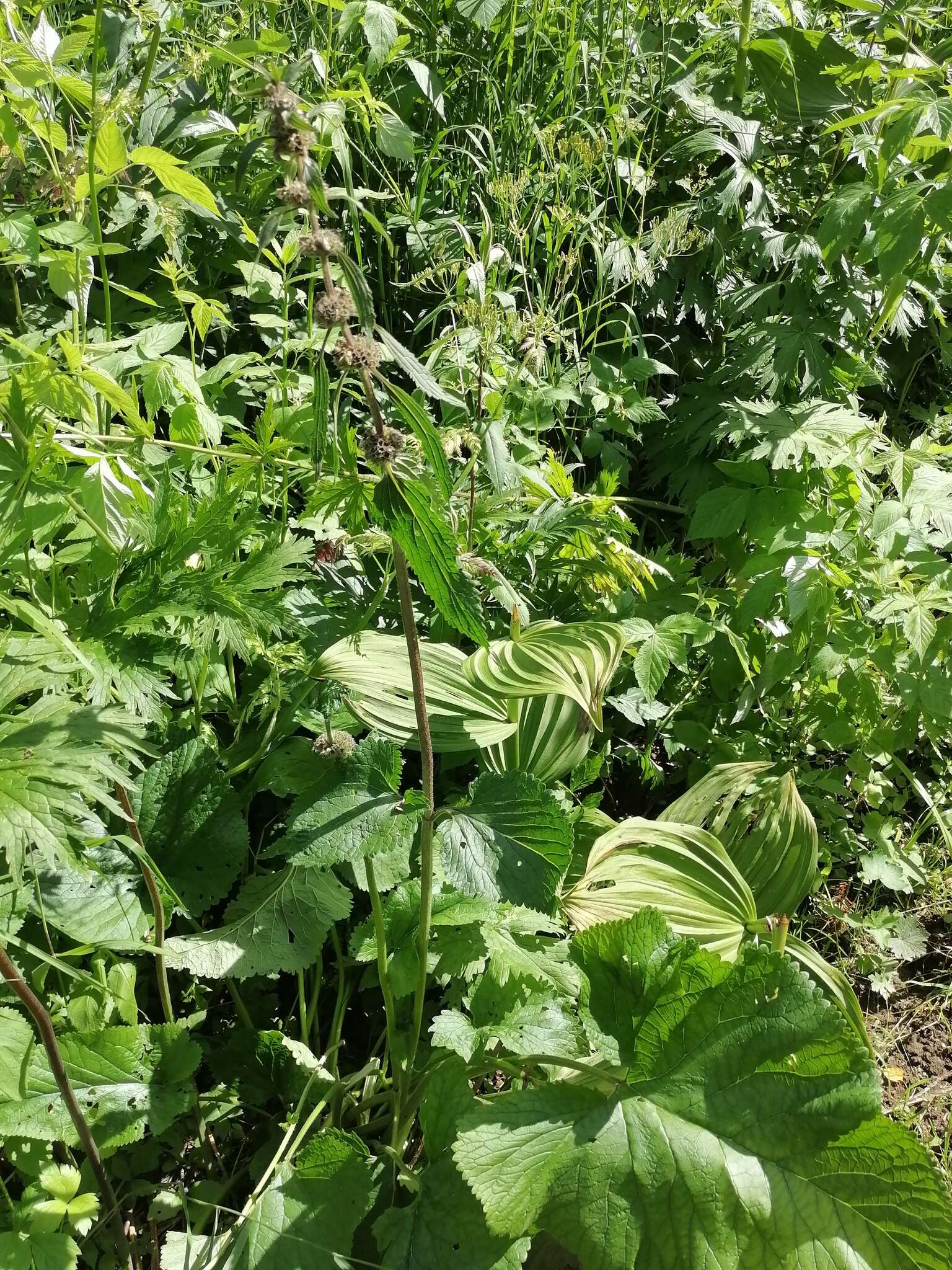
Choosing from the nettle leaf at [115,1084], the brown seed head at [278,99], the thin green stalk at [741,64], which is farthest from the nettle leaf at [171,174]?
the thin green stalk at [741,64]

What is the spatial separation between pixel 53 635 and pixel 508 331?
1.20 meters

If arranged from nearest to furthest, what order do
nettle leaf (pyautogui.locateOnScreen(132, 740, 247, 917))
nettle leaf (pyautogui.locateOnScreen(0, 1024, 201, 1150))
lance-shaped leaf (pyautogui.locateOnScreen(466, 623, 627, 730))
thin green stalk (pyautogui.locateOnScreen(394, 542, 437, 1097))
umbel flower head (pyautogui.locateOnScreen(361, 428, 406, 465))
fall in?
umbel flower head (pyautogui.locateOnScreen(361, 428, 406, 465)), thin green stalk (pyautogui.locateOnScreen(394, 542, 437, 1097)), nettle leaf (pyautogui.locateOnScreen(0, 1024, 201, 1150)), nettle leaf (pyautogui.locateOnScreen(132, 740, 247, 917)), lance-shaped leaf (pyautogui.locateOnScreen(466, 623, 627, 730))

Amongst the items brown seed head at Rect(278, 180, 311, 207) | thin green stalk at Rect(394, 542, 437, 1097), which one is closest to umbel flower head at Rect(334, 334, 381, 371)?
brown seed head at Rect(278, 180, 311, 207)

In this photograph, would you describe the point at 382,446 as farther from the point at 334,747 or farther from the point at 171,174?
the point at 171,174

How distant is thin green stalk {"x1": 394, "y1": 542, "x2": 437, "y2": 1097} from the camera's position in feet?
3.35

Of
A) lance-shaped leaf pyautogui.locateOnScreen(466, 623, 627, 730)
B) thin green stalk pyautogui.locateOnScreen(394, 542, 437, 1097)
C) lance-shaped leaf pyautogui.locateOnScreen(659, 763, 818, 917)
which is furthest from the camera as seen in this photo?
lance-shaped leaf pyautogui.locateOnScreen(659, 763, 818, 917)

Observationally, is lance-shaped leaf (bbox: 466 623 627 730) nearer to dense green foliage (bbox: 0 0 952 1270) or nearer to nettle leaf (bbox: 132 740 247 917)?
dense green foliage (bbox: 0 0 952 1270)

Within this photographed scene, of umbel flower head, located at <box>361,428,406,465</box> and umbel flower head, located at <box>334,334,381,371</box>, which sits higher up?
umbel flower head, located at <box>334,334,381,371</box>

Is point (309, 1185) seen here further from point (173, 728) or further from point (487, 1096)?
point (173, 728)

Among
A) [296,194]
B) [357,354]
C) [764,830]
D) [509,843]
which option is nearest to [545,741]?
[764,830]

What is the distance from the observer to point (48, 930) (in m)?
1.34

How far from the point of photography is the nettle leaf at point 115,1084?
1.15 meters

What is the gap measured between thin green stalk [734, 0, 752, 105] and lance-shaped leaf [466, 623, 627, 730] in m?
→ 1.68

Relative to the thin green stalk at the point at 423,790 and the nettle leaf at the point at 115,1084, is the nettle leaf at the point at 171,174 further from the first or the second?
the nettle leaf at the point at 115,1084
